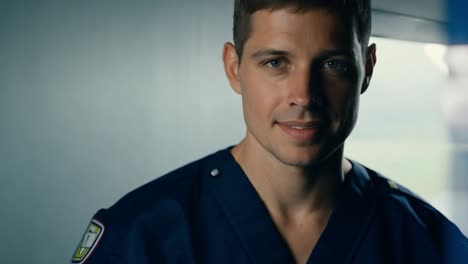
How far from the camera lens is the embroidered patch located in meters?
0.99

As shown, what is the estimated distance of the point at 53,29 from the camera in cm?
187

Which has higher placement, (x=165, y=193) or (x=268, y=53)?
(x=268, y=53)

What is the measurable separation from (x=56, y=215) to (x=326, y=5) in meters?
1.35

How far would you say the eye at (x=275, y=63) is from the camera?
90 cm

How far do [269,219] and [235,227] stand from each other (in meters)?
0.07

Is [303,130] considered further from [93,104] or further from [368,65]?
[93,104]

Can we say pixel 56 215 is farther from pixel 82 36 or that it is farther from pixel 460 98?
pixel 460 98

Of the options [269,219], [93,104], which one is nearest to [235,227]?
[269,219]

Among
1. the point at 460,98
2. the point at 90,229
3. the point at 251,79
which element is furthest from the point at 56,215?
the point at 460,98

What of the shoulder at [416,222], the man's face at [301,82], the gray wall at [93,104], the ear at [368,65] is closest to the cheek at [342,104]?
the man's face at [301,82]

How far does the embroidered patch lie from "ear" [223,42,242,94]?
36 cm

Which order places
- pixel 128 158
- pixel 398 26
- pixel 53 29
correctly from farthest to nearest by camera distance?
pixel 398 26, pixel 128 158, pixel 53 29

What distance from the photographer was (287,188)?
1.02 meters

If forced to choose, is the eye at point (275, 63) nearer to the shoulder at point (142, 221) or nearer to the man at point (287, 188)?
the man at point (287, 188)
